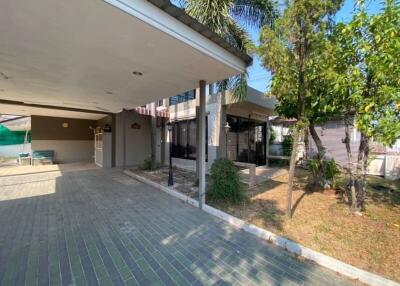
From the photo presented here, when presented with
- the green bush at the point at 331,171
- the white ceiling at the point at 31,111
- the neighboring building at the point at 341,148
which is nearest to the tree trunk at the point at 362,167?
the neighboring building at the point at 341,148

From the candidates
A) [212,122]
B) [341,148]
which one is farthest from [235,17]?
[341,148]

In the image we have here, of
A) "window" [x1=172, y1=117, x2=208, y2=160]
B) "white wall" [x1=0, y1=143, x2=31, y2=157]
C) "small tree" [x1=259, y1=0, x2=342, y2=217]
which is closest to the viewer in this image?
"small tree" [x1=259, y1=0, x2=342, y2=217]

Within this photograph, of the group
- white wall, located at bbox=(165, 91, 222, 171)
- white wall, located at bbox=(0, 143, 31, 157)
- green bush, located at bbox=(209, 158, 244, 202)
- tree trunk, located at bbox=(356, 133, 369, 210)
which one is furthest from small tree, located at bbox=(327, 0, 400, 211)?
white wall, located at bbox=(0, 143, 31, 157)

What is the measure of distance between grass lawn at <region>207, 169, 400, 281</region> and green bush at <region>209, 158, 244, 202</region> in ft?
0.61

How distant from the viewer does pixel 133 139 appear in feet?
36.3

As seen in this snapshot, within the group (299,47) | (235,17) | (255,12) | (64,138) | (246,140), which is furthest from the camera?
(64,138)

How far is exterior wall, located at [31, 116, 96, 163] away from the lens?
1145cm

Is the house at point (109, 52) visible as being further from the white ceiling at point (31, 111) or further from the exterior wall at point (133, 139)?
the exterior wall at point (133, 139)

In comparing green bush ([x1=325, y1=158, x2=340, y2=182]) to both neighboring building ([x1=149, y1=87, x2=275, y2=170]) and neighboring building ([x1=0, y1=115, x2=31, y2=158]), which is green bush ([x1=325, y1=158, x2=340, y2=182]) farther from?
neighboring building ([x1=0, y1=115, x2=31, y2=158])

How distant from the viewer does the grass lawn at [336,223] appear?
266 centimetres

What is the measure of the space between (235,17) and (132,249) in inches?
314

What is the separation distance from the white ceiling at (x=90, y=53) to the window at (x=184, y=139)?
382 cm

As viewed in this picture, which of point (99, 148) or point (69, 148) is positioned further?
point (69, 148)

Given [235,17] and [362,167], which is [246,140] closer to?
[235,17]
